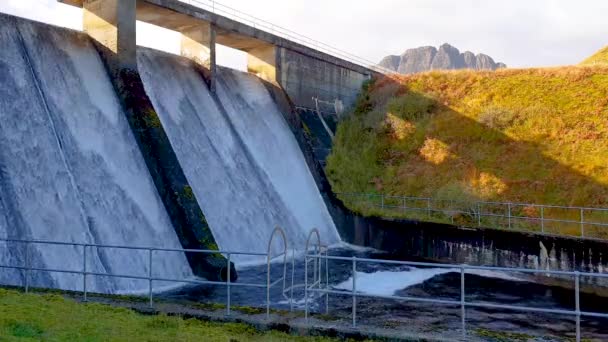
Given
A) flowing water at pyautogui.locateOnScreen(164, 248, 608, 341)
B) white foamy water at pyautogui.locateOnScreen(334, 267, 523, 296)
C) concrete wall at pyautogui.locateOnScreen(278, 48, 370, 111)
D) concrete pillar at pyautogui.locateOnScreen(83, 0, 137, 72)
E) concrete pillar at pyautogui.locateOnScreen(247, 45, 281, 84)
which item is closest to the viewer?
flowing water at pyautogui.locateOnScreen(164, 248, 608, 341)

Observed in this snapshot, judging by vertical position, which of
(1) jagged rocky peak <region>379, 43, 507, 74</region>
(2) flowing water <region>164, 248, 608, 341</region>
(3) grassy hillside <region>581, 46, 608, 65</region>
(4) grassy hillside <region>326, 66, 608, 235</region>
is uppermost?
(1) jagged rocky peak <region>379, 43, 507, 74</region>

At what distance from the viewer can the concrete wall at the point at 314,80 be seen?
25.9m

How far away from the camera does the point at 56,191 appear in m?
12.1

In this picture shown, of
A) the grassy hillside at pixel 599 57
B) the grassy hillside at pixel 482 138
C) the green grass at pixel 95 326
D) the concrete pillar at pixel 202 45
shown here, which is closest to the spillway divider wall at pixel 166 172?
the concrete pillar at pixel 202 45

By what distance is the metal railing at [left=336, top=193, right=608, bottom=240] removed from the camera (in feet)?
62.0

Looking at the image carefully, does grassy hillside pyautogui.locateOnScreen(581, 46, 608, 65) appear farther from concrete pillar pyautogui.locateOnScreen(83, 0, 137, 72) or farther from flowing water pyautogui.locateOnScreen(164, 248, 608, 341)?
concrete pillar pyautogui.locateOnScreen(83, 0, 137, 72)

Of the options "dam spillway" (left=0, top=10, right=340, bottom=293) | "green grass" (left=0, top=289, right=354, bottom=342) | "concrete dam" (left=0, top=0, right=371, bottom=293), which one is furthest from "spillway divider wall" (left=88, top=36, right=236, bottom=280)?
"green grass" (left=0, top=289, right=354, bottom=342)

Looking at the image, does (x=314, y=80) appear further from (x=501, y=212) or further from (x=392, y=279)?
(x=392, y=279)

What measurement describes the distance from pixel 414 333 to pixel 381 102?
80.8 feet

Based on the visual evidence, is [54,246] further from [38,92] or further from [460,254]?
[460,254]

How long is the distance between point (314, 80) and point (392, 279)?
14.9m

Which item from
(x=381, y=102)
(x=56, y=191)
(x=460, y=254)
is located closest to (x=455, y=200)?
(x=460, y=254)

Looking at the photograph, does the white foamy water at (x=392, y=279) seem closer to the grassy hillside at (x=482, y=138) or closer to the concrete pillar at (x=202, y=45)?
the grassy hillside at (x=482, y=138)

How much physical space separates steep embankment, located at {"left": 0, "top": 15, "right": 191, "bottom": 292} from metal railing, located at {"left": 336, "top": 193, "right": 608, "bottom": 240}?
455 inches
